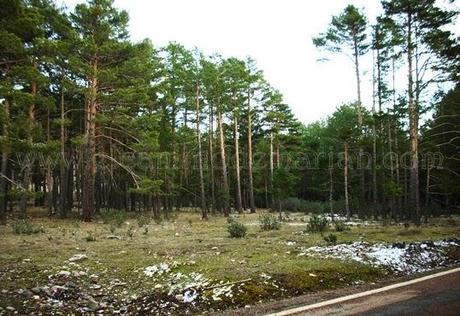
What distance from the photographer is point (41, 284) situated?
23.4 ft

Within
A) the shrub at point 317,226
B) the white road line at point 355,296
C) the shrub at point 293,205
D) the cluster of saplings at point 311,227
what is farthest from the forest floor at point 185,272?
the shrub at point 293,205

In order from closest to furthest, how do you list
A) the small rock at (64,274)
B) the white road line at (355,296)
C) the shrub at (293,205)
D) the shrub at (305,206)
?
1. the white road line at (355,296)
2. the small rock at (64,274)
3. the shrub at (305,206)
4. the shrub at (293,205)

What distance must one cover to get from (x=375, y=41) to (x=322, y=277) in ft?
79.5

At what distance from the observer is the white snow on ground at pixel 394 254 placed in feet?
28.7

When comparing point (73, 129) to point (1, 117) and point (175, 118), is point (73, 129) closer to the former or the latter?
point (175, 118)

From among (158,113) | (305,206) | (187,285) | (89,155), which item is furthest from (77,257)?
(305,206)

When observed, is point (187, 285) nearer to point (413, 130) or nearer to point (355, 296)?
point (355, 296)

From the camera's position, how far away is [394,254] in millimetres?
9438

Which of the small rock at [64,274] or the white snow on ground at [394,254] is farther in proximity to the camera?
the white snow on ground at [394,254]

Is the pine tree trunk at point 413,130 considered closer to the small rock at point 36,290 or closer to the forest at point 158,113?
the forest at point 158,113

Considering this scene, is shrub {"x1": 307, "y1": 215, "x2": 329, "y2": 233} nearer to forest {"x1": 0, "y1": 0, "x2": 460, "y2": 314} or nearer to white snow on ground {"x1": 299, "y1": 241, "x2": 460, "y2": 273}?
forest {"x1": 0, "y1": 0, "x2": 460, "y2": 314}

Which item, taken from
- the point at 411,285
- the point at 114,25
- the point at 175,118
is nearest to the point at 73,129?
the point at 175,118

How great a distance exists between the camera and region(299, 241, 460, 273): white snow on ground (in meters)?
8.76

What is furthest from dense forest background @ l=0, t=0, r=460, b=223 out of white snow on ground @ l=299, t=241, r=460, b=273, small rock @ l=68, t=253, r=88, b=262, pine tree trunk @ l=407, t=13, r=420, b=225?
white snow on ground @ l=299, t=241, r=460, b=273
